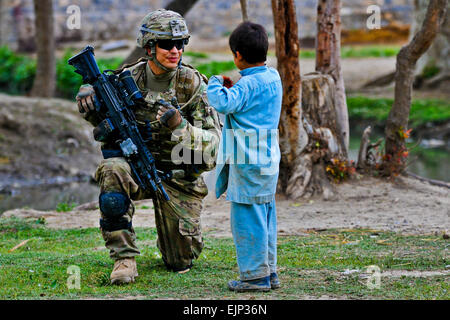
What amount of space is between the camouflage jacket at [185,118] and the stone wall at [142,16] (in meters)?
16.4

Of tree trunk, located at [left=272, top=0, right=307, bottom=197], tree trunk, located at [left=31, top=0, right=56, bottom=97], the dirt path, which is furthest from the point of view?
tree trunk, located at [left=31, top=0, right=56, bottom=97]

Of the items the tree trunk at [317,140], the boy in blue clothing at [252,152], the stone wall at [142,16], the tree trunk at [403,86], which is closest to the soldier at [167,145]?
the boy in blue clothing at [252,152]

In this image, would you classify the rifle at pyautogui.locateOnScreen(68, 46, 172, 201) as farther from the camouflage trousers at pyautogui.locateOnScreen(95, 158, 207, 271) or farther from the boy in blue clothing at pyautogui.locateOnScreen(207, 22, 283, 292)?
the boy in blue clothing at pyautogui.locateOnScreen(207, 22, 283, 292)

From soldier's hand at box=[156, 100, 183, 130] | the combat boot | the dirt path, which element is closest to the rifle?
soldier's hand at box=[156, 100, 183, 130]

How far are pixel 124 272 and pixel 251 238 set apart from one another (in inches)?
38.4

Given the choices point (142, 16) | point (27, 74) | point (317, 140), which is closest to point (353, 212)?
point (317, 140)

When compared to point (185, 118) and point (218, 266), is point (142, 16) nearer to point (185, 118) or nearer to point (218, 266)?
point (185, 118)

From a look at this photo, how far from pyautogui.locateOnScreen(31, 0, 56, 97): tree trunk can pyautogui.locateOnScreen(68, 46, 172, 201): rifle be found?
10298 millimetres

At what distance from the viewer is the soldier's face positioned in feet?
17.0

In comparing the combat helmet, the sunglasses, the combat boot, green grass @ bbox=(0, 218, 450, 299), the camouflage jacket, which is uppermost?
the combat helmet

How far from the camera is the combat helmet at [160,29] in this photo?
5.13 meters

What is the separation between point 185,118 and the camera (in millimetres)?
5289

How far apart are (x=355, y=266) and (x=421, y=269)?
46cm
